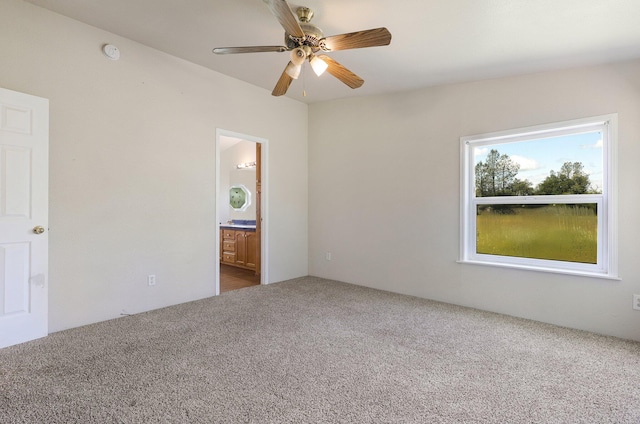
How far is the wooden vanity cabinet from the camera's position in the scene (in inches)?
212

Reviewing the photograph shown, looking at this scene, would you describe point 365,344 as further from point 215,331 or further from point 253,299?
point 253,299

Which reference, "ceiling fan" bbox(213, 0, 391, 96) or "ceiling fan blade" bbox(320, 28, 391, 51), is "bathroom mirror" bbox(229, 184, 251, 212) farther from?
"ceiling fan blade" bbox(320, 28, 391, 51)

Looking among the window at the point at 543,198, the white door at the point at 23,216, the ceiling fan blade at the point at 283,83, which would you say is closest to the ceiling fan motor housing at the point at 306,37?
A: the ceiling fan blade at the point at 283,83

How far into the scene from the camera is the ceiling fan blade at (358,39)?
78.1 inches

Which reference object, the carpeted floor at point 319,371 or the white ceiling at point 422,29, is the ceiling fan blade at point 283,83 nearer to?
the white ceiling at point 422,29

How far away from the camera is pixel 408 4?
2275 millimetres

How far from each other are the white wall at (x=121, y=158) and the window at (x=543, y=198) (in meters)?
2.96

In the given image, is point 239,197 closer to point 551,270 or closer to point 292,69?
point 292,69

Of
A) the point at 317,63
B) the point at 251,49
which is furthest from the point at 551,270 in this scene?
the point at 251,49

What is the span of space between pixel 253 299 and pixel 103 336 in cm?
151

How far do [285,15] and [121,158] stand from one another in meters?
2.16

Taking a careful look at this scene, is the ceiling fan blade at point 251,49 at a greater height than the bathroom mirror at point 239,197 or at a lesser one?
greater

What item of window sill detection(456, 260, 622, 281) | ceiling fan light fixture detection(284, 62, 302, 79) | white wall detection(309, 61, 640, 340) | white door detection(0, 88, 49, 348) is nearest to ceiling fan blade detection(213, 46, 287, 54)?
ceiling fan light fixture detection(284, 62, 302, 79)

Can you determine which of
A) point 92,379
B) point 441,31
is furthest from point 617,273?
point 92,379
